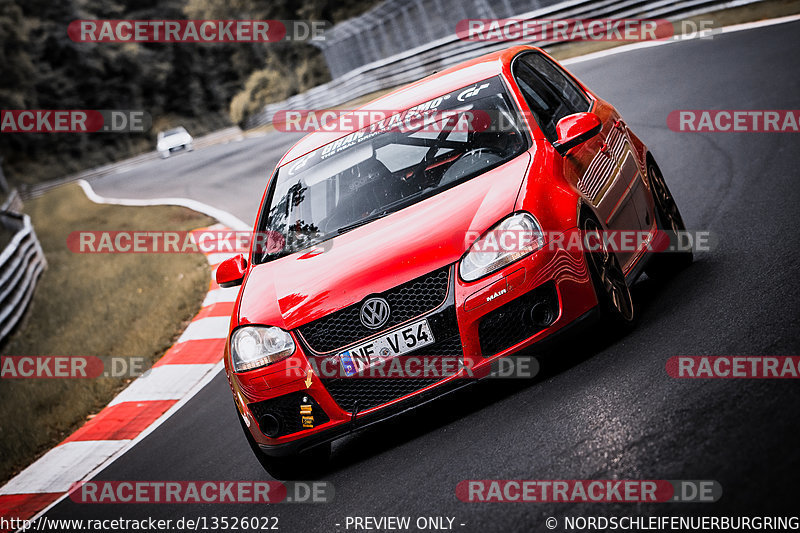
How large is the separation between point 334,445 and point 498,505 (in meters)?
1.94

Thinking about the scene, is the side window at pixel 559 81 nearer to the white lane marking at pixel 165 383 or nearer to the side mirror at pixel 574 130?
the side mirror at pixel 574 130

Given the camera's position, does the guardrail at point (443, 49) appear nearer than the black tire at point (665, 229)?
No

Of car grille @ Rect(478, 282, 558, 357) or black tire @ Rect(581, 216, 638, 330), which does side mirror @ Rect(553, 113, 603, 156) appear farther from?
car grille @ Rect(478, 282, 558, 357)

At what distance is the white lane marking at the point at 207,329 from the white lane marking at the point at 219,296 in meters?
0.58

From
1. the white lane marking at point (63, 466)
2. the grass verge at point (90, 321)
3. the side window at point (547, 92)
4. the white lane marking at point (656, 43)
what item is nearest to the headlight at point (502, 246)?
the side window at point (547, 92)

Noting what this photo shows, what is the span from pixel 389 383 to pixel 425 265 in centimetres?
62

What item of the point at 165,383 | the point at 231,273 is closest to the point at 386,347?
the point at 231,273

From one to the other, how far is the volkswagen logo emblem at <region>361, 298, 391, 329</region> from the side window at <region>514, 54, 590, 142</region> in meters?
1.57

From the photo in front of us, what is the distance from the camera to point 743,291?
5.35 meters

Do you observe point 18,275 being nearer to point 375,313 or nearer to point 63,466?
point 63,466

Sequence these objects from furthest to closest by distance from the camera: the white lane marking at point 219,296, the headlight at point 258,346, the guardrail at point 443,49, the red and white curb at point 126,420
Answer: the guardrail at point 443,49, the white lane marking at point 219,296, the red and white curb at point 126,420, the headlight at point 258,346

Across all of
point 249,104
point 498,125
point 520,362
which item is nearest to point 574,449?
point 520,362

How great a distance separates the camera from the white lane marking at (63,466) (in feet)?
23.4

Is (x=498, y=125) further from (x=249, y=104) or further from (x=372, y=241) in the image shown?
(x=249, y=104)
